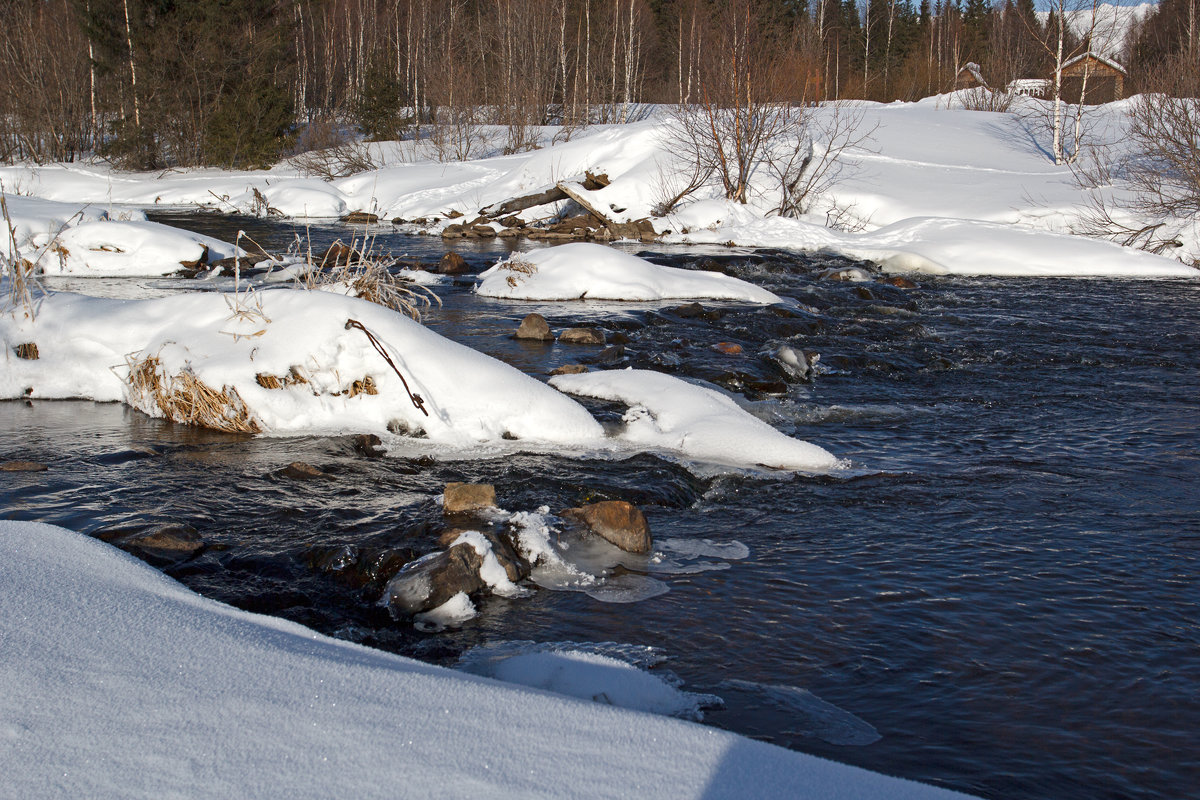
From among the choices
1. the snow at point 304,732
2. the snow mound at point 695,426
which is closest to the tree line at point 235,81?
the snow mound at point 695,426

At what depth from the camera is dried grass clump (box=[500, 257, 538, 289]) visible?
13470 mm

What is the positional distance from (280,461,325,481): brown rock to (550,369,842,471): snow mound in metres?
2.28

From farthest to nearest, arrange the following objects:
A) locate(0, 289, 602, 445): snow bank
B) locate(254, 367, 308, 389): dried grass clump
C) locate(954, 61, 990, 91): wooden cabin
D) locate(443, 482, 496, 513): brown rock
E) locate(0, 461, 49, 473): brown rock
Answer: locate(954, 61, 990, 91): wooden cabin
locate(254, 367, 308, 389): dried grass clump
locate(0, 289, 602, 445): snow bank
locate(0, 461, 49, 473): brown rock
locate(443, 482, 496, 513): brown rock

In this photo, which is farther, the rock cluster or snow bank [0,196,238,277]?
snow bank [0,196,238,277]

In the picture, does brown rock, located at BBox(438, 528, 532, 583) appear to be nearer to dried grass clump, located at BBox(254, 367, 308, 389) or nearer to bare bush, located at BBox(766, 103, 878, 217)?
dried grass clump, located at BBox(254, 367, 308, 389)

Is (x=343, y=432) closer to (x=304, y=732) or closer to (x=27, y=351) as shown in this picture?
(x=27, y=351)

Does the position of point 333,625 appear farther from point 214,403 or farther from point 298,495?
point 214,403

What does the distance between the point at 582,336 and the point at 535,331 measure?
1.84 feet

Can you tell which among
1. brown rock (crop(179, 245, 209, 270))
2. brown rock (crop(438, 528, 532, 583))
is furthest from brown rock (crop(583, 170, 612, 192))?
brown rock (crop(438, 528, 532, 583))

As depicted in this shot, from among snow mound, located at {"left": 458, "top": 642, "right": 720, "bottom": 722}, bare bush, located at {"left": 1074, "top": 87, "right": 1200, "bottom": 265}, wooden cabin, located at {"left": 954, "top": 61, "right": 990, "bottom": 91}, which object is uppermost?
wooden cabin, located at {"left": 954, "top": 61, "right": 990, "bottom": 91}

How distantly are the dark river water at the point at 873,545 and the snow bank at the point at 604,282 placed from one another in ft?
11.7

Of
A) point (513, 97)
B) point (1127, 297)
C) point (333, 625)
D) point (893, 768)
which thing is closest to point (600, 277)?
point (1127, 297)

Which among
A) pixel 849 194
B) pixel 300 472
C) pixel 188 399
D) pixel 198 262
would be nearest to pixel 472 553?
pixel 300 472

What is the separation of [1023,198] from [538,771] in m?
20.5
